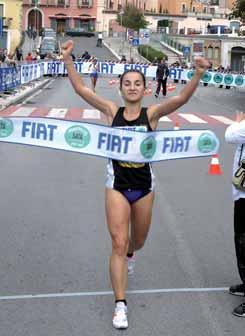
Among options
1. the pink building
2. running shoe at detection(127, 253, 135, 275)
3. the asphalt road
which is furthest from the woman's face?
the pink building

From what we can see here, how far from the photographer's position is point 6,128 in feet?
18.1

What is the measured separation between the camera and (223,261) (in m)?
6.24

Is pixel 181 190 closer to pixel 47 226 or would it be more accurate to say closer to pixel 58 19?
pixel 47 226

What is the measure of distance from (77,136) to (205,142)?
1.01m

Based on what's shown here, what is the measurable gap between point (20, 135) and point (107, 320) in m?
1.67

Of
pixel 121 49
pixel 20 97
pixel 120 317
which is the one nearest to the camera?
pixel 120 317

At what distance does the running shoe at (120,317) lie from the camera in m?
4.64

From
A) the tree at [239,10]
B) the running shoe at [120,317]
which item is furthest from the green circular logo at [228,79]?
the running shoe at [120,317]

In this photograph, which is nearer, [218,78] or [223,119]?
[223,119]

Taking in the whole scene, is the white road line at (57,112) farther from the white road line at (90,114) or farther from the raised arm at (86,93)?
the raised arm at (86,93)

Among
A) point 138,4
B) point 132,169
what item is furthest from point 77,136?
point 138,4

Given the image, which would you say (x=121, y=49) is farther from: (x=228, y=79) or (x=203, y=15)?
(x=203, y=15)

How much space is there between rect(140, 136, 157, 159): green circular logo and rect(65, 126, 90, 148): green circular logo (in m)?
0.49

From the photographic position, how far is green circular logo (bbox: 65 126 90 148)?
523 cm
